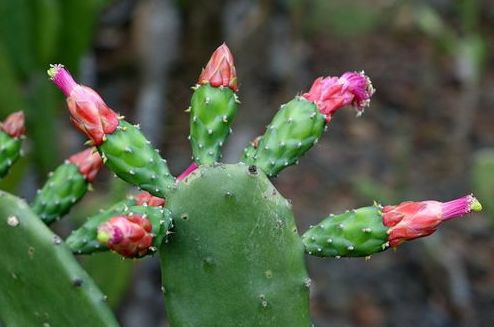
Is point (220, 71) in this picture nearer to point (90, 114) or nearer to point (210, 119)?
point (210, 119)

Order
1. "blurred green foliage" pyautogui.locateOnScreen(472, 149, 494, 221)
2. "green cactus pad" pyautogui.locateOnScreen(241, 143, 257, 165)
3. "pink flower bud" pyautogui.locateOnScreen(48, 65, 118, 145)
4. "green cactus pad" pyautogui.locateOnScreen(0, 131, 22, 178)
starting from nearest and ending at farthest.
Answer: "pink flower bud" pyautogui.locateOnScreen(48, 65, 118, 145)
"green cactus pad" pyautogui.locateOnScreen(241, 143, 257, 165)
"green cactus pad" pyautogui.locateOnScreen(0, 131, 22, 178)
"blurred green foliage" pyautogui.locateOnScreen(472, 149, 494, 221)

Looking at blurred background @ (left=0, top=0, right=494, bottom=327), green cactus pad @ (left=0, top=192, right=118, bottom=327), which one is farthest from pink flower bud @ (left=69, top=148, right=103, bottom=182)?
blurred background @ (left=0, top=0, right=494, bottom=327)

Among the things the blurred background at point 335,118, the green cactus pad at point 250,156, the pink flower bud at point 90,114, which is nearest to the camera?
the pink flower bud at point 90,114

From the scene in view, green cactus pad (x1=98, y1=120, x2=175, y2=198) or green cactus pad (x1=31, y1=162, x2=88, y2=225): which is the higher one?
green cactus pad (x1=31, y1=162, x2=88, y2=225)

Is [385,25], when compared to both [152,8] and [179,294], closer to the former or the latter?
[152,8]

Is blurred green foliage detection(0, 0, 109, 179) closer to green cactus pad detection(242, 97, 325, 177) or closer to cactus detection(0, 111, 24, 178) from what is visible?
cactus detection(0, 111, 24, 178)

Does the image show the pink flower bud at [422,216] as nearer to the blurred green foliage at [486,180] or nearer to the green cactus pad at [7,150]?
the green cactus pad at [7,150]

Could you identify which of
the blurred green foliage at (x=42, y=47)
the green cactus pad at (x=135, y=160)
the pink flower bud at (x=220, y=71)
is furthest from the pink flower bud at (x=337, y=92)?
the blurred green foliage at (x=42, y=47)
